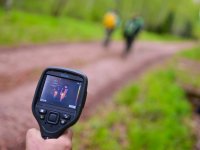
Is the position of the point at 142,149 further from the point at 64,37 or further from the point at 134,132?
the point at 64,37

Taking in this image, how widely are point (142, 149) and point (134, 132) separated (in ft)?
1.88

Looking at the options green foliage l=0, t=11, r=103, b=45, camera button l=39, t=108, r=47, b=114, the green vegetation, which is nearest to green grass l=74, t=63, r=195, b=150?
camera button l=39, t=108, r=47, b=114

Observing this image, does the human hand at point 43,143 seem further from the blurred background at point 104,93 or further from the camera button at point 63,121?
the blurred background at point 104,93

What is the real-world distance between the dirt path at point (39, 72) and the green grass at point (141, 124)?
27.4 inches

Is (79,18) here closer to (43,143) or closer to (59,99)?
(59,99)

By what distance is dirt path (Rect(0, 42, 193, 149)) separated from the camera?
20.5ft

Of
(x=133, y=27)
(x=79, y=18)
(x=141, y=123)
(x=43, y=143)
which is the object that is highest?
(x=43, y=143)

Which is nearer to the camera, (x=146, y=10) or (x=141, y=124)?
(x=141, y=124)

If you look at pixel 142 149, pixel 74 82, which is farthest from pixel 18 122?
pixel 74 82

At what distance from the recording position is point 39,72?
10898 mm

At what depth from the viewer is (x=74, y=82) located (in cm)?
280

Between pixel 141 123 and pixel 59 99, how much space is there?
5.42 meters

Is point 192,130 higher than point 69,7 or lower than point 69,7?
higher

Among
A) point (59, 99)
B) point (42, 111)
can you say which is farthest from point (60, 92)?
point (42, 111)
